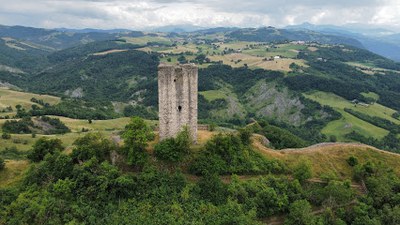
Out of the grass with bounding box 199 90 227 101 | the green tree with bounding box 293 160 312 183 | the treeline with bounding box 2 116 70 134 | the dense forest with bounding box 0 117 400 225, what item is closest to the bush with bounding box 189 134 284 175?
the dense forest with bounding box 0 117 400 225

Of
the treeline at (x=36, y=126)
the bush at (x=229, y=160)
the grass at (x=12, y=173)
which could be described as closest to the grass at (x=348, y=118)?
the bush at (x=229, y=160)

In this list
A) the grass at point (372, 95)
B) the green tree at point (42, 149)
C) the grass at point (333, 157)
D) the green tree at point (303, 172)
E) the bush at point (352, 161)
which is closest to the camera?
the green tree at point (303, 172)

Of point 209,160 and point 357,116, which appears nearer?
point 209,160

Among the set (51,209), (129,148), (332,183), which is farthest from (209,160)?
(51,209)

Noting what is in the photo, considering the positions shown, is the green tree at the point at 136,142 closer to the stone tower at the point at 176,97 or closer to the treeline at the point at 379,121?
the stone tower at the point at 176,97

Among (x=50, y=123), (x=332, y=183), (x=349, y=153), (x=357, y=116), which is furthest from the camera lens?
(x=357, y=116)

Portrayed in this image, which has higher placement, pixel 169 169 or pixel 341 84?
pixel 169 169

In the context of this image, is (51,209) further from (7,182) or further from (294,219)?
(294,219)

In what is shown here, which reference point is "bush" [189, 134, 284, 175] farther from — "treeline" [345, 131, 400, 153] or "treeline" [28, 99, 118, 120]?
"treeline" [28, 99, 118, 120]
